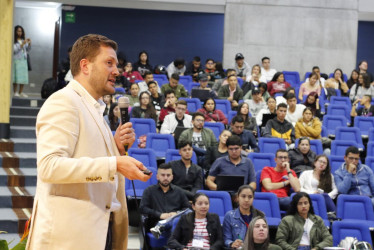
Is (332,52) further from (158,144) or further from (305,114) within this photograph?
(158,144)

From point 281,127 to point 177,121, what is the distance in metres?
1.56

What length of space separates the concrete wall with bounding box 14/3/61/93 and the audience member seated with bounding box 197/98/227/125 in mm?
6726

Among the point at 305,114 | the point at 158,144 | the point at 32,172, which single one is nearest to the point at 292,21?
the point at 305,114

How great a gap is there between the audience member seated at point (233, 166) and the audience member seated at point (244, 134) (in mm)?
1013

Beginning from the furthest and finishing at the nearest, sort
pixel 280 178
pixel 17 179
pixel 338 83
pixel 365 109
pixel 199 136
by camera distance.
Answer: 1. pixel 338 83
2. pixel 365 109
3. pixel 199 136
4. pixel 17 179
5. pixel 280 178

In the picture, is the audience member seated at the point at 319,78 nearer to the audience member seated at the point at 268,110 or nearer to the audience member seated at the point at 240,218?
the audience member seated at the point at 268,110

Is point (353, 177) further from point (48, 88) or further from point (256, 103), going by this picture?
point (48, 88)

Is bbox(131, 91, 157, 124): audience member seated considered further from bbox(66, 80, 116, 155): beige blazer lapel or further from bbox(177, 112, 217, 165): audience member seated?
bbox(66, 80, 116, 155): beige blazer lapel

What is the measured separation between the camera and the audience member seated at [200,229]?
6957 mm

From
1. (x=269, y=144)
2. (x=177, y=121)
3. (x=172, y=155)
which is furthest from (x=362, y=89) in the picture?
(x=172, y=155)

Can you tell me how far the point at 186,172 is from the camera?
8.10m

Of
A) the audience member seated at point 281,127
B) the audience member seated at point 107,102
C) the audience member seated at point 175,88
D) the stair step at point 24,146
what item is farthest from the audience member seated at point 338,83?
the stair step at point 24,146

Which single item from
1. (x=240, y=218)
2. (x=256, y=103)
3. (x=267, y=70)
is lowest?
(x=240, y=218)

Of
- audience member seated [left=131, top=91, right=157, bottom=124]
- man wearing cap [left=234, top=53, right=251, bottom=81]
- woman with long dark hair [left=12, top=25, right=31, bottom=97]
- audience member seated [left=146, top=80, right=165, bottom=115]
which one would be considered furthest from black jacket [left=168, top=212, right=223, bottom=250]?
man wearing cap [left=234, top=53, right=251, bottom=81]
